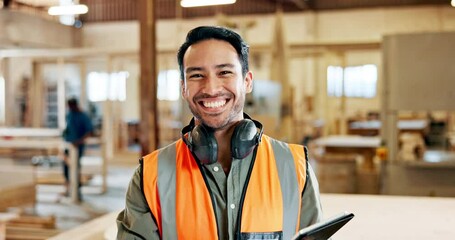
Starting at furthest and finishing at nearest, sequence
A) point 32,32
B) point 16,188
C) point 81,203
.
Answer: point 32,32 → point 81,203 → point 16,188

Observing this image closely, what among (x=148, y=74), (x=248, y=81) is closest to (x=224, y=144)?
(x=248, y=81)

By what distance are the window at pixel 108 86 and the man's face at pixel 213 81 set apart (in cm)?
957

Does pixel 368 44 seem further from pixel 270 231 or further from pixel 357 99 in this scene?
pixel 270 231

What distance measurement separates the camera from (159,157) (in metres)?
1.41

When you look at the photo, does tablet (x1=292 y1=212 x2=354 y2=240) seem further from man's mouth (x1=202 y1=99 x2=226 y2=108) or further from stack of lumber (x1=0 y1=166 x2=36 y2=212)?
stack of lumber (x1=0 y1=166 x2=36 y2=212)

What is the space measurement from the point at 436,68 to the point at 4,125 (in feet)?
38.6

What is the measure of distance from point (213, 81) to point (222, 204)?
0.33 metres

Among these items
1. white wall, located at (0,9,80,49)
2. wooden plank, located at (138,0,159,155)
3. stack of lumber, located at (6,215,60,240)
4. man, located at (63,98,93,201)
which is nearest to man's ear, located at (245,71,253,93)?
wooden plank, located at (138,0,159,155)

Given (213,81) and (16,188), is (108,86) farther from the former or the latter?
(213,81)

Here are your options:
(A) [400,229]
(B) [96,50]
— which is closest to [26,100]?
(B) [96,50]

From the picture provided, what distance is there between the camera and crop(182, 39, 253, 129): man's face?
132 centimetres

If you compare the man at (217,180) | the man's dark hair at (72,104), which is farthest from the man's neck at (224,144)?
the man's dark hair at (72,104)

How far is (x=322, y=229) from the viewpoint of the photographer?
45.5 inches

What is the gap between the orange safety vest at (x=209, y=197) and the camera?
4.34ft
